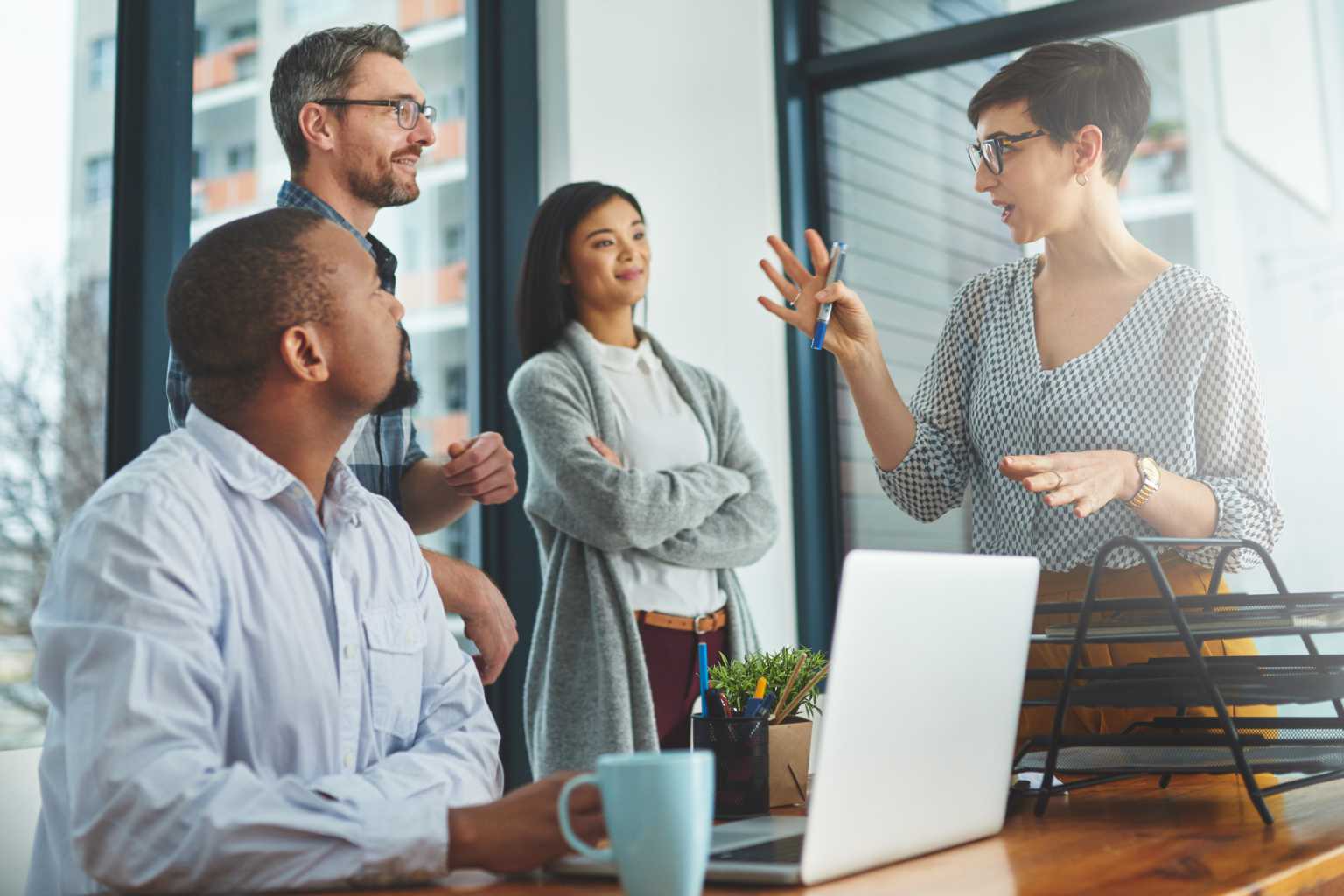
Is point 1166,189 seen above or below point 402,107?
above

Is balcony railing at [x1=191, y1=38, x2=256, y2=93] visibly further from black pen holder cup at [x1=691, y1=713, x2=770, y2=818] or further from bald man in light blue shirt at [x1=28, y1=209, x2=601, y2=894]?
black pen holder cup at [x1=691, y1=713, x2=770, y2=818]

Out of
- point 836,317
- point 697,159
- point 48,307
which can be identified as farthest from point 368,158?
point 697,159

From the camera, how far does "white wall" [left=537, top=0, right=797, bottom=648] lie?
3.22 meters

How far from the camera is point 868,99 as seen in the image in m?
3.98

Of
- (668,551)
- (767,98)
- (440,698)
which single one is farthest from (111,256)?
(767,98)

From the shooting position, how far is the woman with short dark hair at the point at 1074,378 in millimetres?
1433

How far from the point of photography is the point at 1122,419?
1535 mm

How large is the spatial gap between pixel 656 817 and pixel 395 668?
541mm

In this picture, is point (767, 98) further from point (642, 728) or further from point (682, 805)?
point (682, 805)

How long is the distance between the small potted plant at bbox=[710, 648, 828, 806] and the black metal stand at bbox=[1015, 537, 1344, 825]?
0.67 ft

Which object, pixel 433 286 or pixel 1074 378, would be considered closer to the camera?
pixel 1074 378

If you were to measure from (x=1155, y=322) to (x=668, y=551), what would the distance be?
3.99 ft

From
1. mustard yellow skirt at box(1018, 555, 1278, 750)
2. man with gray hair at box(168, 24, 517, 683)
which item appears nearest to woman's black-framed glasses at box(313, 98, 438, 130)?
man with gray hair at box(168, 24, 517, 683)

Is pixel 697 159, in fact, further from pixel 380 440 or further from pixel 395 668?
pixel 395 668
